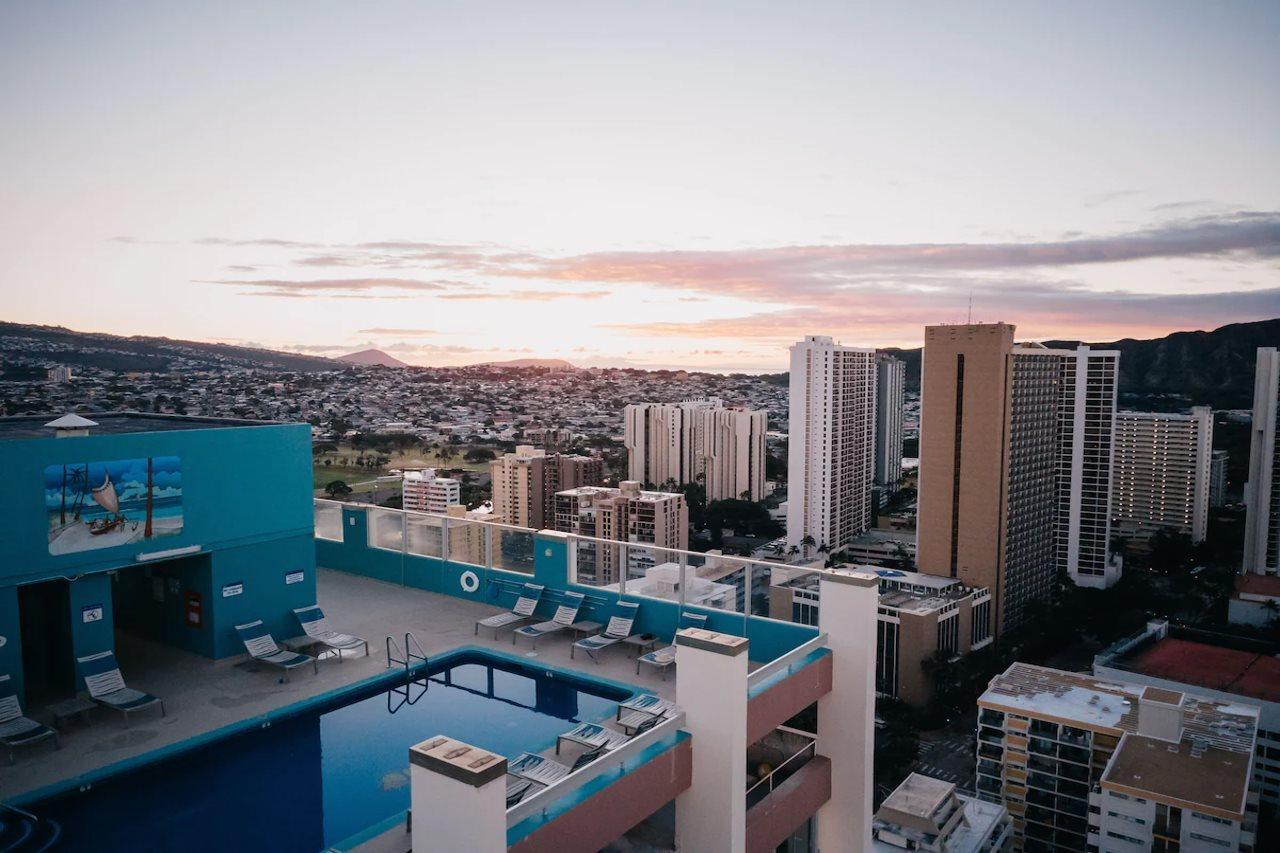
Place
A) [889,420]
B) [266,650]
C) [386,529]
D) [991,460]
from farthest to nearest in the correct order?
[889,420]
[991,460]
[386,529]
[266,650]

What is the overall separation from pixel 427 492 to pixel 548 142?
106 ft

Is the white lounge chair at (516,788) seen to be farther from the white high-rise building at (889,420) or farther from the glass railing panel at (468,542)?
the white high-rise building at (889,420)

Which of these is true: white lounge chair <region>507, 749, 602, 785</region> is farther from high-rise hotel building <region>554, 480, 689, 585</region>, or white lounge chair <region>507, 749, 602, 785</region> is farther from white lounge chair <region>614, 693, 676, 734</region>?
high-rise hotel building <region>554, 480, 689, 585</region>

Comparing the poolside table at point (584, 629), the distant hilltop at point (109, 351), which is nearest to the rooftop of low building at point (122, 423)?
the poolside table at point (584, 629)

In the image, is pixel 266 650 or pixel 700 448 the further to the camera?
pixel 700 448

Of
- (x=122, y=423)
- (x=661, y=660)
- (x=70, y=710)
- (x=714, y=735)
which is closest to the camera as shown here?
(x=714, y=735)

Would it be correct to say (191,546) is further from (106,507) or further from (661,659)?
(661,659)

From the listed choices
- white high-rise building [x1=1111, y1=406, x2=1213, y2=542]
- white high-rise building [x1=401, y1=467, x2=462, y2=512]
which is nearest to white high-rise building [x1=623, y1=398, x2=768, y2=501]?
white high-rise building [x1=401, y1=467, x2=462, y2=512]

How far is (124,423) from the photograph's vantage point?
822 cm

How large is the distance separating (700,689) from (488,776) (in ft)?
5.06

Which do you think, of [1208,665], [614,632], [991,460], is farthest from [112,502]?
[991,460]

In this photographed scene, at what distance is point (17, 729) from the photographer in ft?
17.0

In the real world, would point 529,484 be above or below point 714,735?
below

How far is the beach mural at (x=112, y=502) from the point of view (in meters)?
6.09
